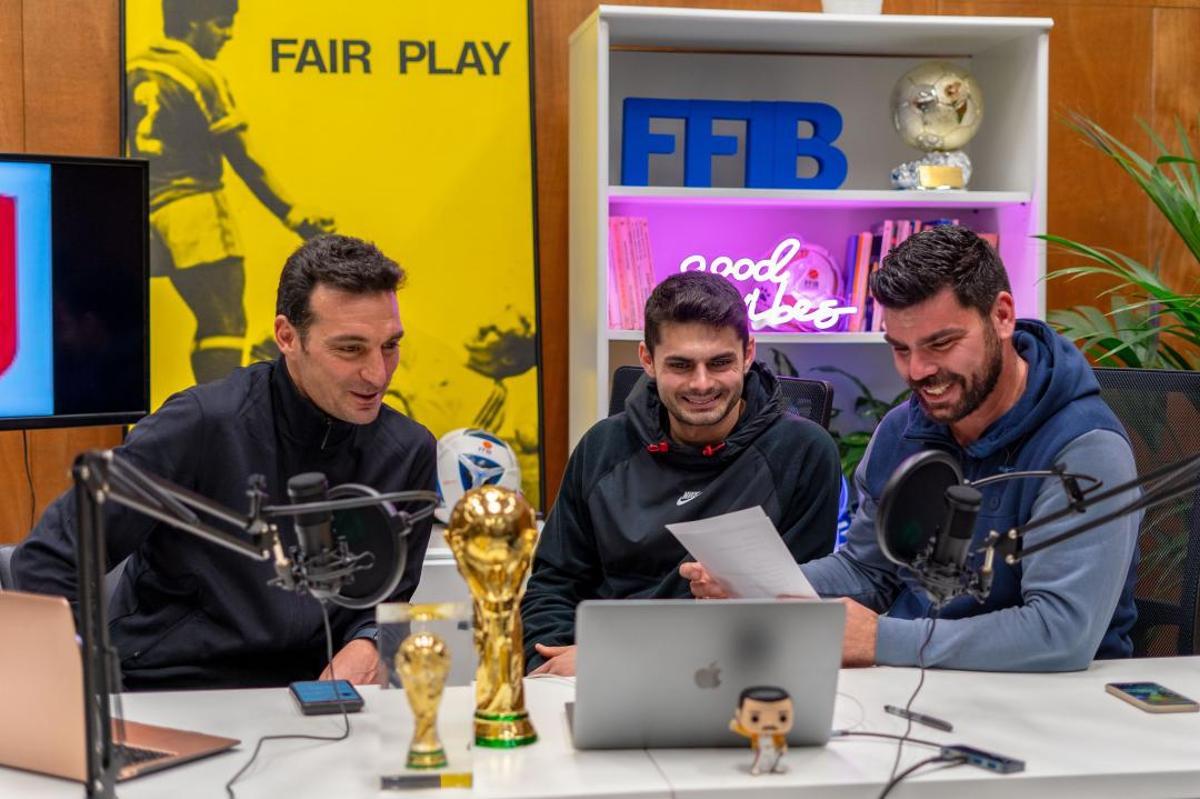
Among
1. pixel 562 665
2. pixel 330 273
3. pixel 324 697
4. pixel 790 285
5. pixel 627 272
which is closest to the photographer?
pixel 324 697

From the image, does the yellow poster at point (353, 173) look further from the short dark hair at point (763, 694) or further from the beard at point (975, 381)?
the short dark hair at point (763, 694)

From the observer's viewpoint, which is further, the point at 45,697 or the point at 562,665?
the point at 562,665

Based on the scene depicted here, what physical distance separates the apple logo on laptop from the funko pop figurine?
39 millimetres

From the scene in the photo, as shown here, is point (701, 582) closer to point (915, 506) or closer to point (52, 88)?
point (915, 506)

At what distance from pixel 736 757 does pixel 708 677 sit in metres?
0.11

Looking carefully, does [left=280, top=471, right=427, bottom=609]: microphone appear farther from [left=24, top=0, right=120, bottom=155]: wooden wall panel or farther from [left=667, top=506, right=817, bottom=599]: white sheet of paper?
[left=24, top=0, right=120, bottom=155]: wooden wall panel

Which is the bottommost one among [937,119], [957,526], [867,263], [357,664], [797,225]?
[357,664]

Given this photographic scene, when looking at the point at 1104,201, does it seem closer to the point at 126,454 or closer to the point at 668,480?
the point at 668,480

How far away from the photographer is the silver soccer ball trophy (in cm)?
363

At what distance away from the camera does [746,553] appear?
1.93m

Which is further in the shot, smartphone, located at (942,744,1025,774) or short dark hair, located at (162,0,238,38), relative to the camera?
short dark hair, located at (162,0,238,38)

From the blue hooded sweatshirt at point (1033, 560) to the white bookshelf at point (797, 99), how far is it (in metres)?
1.22

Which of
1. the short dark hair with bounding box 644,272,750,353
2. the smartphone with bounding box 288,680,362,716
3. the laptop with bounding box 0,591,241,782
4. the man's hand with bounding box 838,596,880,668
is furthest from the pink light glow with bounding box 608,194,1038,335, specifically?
the laptop with bounding box 0,591,241,782

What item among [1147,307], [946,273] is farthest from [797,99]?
[946,273]
